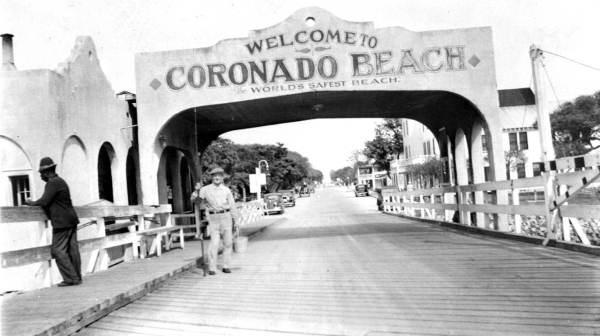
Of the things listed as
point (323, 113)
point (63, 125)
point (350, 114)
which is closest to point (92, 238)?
point (63, 125)

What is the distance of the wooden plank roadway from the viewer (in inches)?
197

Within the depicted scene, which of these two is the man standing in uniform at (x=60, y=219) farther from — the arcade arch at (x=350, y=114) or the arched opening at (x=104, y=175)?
the arched opening at (x=104, y=175)

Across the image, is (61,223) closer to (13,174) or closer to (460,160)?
(13,174)

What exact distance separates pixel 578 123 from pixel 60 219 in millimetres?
66057

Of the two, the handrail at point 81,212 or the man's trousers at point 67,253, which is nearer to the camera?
the handrail at point 81,212

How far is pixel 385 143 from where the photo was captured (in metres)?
76.6

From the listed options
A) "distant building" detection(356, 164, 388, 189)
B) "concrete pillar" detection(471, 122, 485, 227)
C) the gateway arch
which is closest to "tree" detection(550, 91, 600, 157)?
"concrete pillar" detection(471, 122, 485, 227)

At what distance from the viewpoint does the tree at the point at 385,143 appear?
76438 mm

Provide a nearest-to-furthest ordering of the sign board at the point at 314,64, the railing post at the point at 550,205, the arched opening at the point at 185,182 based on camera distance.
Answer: the railing post at the point at 550,205 < the sign board at the point at 314,64 < the arched opening at the point at 185,182

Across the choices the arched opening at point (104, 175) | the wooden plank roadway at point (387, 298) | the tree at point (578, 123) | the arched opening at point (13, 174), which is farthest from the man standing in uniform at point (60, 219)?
the tree at point (578, 123)

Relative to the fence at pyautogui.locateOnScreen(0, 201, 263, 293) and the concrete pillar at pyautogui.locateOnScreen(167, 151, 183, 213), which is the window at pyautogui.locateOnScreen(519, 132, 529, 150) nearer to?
the concrete pillar at pyautogui.locateOnScreen(167, 151, 183, 213)

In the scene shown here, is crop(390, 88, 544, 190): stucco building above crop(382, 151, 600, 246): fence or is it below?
above

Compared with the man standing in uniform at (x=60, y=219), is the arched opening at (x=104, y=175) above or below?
above

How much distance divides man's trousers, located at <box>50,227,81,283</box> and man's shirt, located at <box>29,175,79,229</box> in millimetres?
116
